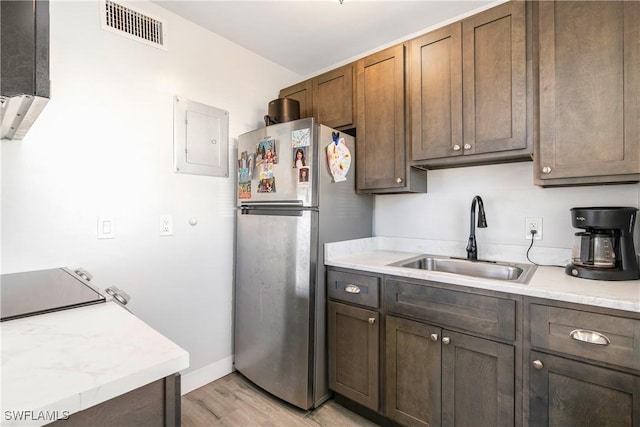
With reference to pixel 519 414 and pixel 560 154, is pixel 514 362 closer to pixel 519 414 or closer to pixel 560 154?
pixel 519 414

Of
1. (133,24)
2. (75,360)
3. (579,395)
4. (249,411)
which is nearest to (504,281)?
(579,395)

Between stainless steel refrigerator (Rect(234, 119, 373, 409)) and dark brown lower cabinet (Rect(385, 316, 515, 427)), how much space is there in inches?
18.6

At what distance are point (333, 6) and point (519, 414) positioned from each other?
7.56 ft

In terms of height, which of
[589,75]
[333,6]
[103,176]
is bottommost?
[103,176]

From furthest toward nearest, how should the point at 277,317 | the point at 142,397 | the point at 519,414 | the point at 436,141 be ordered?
the point at 277,317 < the point at 436,141 < the point at 519,414 < the point at 142,397

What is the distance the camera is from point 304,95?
8.08ft

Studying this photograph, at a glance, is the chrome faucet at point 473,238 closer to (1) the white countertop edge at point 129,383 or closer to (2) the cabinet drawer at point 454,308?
(2) the cabinet drawer at point 454,308

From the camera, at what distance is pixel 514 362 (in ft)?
4.17

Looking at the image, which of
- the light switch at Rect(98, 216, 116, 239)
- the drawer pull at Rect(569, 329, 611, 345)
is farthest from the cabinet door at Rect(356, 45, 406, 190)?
the light switch at Rect(98, 216, 116, 239)

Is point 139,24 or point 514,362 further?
point 139,24

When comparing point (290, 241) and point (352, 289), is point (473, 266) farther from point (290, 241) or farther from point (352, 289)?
point (290, 241)

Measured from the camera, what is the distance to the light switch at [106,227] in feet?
5.49

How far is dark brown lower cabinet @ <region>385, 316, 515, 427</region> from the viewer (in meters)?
1.31

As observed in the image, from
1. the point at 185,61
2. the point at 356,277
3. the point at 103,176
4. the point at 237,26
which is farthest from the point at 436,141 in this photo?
the point at 103,176
